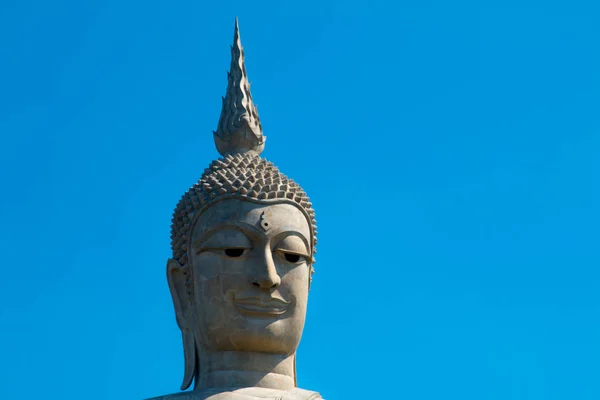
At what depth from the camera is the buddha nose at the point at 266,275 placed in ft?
68.0

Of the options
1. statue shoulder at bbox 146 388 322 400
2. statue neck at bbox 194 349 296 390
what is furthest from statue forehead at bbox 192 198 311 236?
statue shoulder at bbox 146 388 322 400

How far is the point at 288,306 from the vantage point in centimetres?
2109

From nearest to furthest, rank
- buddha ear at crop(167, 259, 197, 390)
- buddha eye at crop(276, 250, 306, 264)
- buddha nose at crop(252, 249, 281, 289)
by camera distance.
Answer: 1. buddha nose at crop(252, 249, 281, 289)
2. buddha eye at crop(276, 250, 306, 264)
3. buddha ear at crop(167, 259, 197, 390)

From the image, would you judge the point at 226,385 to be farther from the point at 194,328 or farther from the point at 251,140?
the point at 251,140

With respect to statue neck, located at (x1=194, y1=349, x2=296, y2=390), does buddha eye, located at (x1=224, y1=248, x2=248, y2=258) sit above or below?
above

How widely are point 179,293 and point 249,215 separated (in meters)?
1.79

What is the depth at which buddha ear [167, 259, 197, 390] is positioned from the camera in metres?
21.4

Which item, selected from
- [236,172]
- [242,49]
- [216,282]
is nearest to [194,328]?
[216,282]

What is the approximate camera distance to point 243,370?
68.4 ft

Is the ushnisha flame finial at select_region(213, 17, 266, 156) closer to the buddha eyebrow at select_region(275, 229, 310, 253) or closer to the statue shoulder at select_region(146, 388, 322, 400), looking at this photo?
the buddha eyebrow at select_region(275, 229, 310, 253)

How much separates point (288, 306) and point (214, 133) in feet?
11.3

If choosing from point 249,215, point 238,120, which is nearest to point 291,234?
point 249,215

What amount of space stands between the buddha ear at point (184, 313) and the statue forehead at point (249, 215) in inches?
31.0

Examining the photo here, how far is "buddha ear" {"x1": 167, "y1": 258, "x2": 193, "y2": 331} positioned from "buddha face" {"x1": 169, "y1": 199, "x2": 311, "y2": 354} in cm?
33
